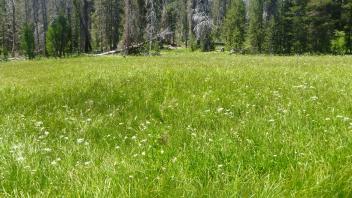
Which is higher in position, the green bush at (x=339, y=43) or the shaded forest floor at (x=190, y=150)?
the green bush at (x=339, y=43)

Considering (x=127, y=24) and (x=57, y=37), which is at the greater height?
(x=57, y=37)

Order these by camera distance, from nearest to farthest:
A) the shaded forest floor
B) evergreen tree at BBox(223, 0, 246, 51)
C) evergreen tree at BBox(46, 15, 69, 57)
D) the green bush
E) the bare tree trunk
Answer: the shaded forest floor < the bare tree trunk < the green bush < evergreen tree at BBox(46, 15, 69, 57) < evergreen tree at BBox(223, 0, 246, 51)

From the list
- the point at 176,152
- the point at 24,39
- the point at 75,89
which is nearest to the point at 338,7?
the point at 24,39

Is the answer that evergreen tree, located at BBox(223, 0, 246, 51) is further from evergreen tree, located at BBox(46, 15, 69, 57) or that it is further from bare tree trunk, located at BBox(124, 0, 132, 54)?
bare tree trunk, located at BBox(124, 0, 132, 54)

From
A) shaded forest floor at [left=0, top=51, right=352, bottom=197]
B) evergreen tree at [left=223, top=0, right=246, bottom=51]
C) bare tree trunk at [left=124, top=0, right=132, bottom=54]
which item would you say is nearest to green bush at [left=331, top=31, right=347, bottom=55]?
evergreen tree at [left=223, top=0, right=246, bottom=51]

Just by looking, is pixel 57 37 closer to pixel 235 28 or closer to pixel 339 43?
pixel 235 28

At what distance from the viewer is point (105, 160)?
14.5 ft

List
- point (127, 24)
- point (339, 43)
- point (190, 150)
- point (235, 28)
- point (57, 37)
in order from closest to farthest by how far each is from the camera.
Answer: point (190, 150) < point (127, 24) < point (339, 43) < point (57, 37) < point (235, 28)

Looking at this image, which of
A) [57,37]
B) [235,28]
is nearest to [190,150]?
[57,37]

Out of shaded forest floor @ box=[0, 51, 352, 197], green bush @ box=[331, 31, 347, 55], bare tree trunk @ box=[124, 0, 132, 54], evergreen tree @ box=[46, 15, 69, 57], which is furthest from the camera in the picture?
evergreen tree @ box=[46, 15, 69, 57]

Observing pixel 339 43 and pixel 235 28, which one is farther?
pixel 235 28

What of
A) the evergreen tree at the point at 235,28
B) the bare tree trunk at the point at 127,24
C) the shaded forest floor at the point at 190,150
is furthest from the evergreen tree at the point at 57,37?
the shaded forest floor at the point at 190,150

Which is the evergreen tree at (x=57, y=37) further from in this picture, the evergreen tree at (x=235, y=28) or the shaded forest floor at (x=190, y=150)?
the shaded forest floor at (x=190, y=150)

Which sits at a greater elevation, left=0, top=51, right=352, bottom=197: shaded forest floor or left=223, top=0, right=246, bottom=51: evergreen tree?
left=223, top=0, right=246, bottom=51: evergreen tree
